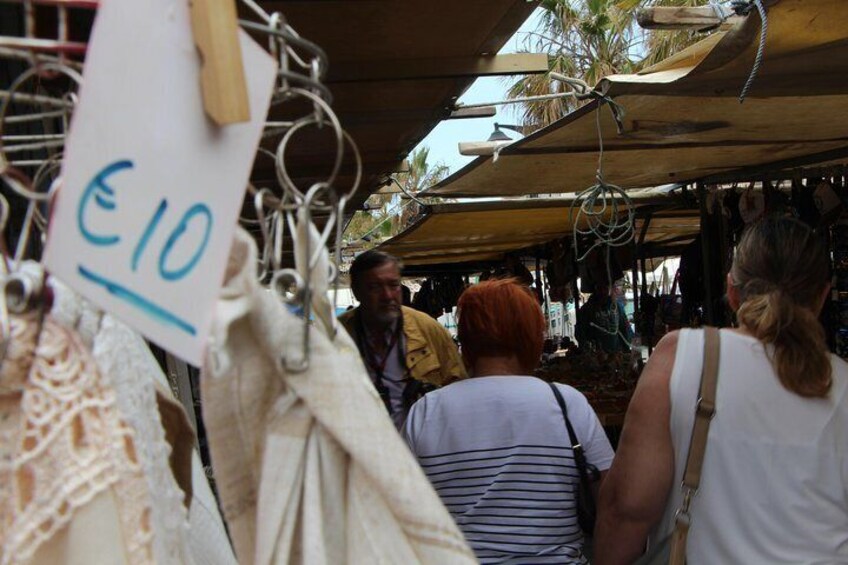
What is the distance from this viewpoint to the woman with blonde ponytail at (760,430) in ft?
6.06

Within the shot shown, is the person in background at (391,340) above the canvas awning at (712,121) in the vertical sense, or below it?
below

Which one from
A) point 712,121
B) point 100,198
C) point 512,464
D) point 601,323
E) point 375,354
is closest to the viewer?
point 100,198

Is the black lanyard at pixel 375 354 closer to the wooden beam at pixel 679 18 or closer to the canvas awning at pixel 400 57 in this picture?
the canvas awning at pixel 400 57

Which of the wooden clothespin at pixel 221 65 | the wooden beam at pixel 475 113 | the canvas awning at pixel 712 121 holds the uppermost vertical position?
the wooden beam at pixel 475 113

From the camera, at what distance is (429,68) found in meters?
2.52

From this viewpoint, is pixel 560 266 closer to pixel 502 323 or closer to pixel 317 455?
pixel 502 323

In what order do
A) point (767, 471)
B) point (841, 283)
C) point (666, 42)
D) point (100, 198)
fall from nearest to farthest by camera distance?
point (100, 198), point (767, 471), point (841, 283), point (666, 42)

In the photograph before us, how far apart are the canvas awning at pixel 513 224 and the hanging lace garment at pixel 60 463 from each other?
383cm

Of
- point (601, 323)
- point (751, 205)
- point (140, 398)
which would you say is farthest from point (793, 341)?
point (601, 323)

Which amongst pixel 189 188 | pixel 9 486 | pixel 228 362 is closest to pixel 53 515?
pixel 9 486

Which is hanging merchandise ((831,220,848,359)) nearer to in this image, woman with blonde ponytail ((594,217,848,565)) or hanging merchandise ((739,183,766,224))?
hanging merchandise ((739,183,766,224))

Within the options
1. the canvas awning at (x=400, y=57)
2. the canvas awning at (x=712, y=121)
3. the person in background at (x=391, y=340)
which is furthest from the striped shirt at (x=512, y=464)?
the person in background at (x=391, y=340)

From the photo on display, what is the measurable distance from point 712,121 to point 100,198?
3.10m

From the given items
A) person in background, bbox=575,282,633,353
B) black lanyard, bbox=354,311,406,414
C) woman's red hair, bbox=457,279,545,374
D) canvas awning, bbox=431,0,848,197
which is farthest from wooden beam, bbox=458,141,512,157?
person in background, bbox=575,282,633,353
